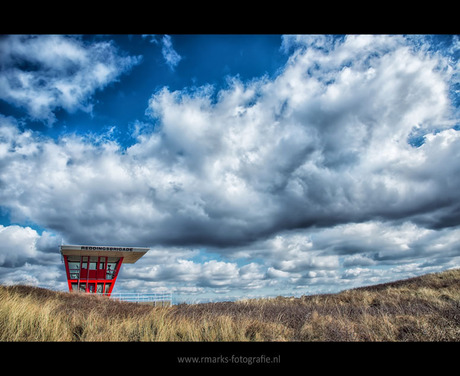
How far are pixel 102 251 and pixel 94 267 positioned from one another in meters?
4.87

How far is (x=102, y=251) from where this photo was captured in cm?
2912

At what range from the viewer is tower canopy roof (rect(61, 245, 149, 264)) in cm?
2778

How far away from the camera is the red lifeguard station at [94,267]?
30031mm
